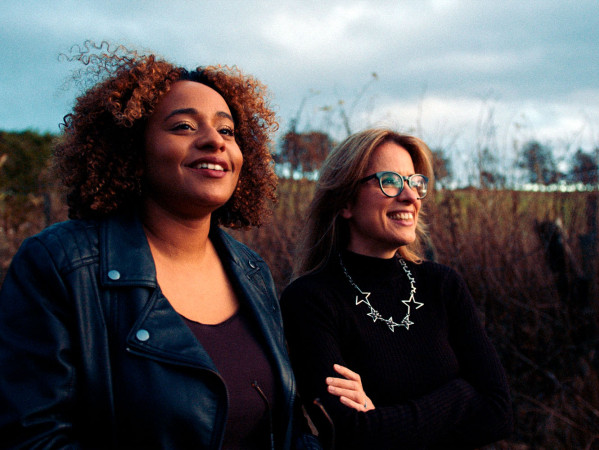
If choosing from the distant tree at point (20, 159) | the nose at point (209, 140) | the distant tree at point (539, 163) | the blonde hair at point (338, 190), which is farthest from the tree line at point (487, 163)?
the distant tree at point (20, 159)

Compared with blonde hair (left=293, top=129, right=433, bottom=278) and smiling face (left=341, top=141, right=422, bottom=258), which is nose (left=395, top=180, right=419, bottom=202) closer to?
smiling face (left=341, top=141, right=422, bottom=258)

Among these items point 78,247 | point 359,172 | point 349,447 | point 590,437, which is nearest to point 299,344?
point 349,447

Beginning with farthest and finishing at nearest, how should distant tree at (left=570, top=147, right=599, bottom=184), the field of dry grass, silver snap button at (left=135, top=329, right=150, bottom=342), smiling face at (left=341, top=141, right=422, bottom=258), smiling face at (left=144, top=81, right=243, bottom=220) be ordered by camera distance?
distant tree at (left=570, top=147, right=599, bottom=184) → the field of dry grass → smiling face at (left=341, top=141, right=422, bottom=258) → smiling face at (left=144, top=81, right=243, bottom=220) → silver snap button at (left=135, top=329, right=150, bottom=342)

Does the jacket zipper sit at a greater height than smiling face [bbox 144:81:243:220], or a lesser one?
lesser

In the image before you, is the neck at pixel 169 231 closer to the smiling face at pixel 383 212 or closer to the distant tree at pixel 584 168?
the smiling face at pixel 383 212

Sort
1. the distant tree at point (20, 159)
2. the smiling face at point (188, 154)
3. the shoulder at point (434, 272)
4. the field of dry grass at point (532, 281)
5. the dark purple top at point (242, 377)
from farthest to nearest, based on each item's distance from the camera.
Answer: the distant tree at point (20, 159) → the field of dry grass at point (532, 281) → the shoulder at point (434, 272) → the smiling face at point (188, 154) → the dark purple top at point (242, 377)

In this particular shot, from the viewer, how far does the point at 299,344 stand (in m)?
2.23

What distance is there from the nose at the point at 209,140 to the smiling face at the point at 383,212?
891 mm

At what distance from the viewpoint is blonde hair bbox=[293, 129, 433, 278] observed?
2.55 m

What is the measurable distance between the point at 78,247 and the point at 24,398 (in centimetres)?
46

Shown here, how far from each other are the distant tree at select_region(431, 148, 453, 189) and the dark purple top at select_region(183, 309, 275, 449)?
3924 millimetres

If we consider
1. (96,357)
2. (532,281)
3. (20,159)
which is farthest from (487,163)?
(20,159)

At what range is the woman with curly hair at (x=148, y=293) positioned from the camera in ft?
4.73

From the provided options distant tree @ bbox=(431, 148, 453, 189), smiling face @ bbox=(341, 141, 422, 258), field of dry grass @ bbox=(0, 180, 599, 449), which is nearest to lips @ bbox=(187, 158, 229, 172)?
smiling face @ bbox=(341, 141, 422, 258)
